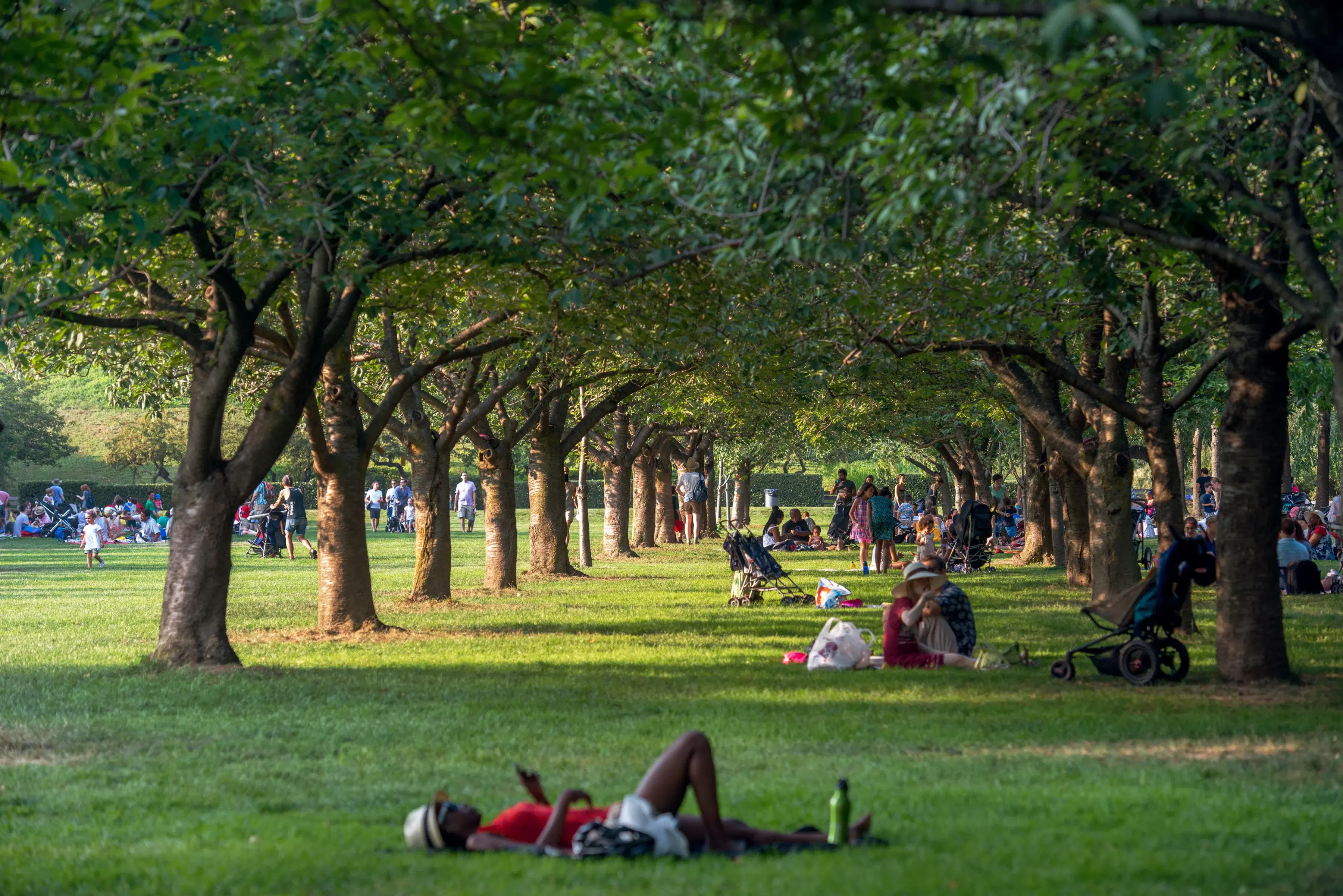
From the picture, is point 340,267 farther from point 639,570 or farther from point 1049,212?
point 639,570

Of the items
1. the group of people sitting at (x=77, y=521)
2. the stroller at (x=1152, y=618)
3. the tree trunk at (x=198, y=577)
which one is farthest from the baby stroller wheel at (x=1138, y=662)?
the group of people sitting at (x=77, y=521)

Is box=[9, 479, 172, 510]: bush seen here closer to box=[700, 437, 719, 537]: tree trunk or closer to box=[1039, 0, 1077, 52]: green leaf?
box=[700, 437, 719, 537]: tree trunk

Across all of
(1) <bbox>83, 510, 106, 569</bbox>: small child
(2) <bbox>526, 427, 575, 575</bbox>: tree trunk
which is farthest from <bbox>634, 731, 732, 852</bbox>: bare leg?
(1) <bbox>83, 510, 106, 569</bbox>: small child

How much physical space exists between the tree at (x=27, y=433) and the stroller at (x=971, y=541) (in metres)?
47.4

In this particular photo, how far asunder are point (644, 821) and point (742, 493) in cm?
5562

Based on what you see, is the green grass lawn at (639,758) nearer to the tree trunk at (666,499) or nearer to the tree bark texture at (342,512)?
the tree bark texture at (342,512)

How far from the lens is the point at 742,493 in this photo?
61.6 meters

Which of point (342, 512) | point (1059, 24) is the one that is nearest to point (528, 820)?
point (1059, 24)

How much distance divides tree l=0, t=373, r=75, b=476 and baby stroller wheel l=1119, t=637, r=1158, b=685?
59.5 metres

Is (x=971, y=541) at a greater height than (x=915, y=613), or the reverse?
(x=971, y=541)

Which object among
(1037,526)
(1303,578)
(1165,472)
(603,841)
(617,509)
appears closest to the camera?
(603,841)

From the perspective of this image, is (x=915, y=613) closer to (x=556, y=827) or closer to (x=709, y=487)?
(x=556, y=827)

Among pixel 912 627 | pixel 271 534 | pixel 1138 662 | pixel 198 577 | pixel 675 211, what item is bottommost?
pixel 1138 662

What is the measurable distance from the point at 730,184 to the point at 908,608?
6265 millimetres
